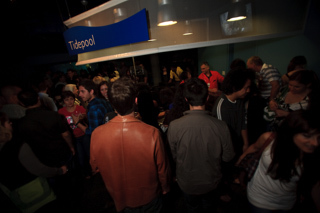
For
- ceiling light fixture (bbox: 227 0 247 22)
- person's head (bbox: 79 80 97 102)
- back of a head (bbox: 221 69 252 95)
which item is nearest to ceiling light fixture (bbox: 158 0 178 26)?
ceiling light fixture (bbox: 227 0 247 22)

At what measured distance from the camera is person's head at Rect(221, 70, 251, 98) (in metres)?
1.79

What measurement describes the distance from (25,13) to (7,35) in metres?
1.35

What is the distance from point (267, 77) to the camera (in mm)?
2895

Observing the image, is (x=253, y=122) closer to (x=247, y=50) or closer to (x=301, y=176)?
(x=301, y=176)

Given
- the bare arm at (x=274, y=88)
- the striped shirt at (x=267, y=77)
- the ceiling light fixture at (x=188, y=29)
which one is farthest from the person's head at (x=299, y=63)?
the ceiling light fixture at (x=188, y=29)

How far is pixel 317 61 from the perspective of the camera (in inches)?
111

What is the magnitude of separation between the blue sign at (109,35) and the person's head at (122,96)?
124cm

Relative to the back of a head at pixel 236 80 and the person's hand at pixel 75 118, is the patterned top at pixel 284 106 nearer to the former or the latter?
the back of a head at pixel 236 80

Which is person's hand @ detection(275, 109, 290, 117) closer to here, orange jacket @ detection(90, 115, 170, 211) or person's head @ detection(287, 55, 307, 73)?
person's head @ detection(287, 55, 307, 73)

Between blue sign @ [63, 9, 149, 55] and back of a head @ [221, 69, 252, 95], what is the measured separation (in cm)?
133

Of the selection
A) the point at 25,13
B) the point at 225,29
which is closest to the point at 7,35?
the point at 25,13

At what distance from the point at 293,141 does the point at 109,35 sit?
9.30 feet

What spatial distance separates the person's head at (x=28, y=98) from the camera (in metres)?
1.82

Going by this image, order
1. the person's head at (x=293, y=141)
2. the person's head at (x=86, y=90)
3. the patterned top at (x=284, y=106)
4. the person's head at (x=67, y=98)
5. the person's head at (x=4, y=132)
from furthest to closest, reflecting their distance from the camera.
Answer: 1. the person's head at (x=67, y=98)
2. the person's head at (x=86, y=90)
3. the patterned top at (x=284, y=106)
4. the person's head at (x=4, y=132)
5. the person's head at (x=293, y=141)
